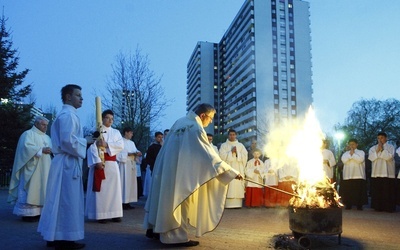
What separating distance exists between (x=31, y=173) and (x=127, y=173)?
2.84 m

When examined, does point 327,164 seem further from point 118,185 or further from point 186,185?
point 186,185

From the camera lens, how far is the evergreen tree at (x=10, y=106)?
2077 centimetres

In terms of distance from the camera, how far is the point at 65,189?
4.96m

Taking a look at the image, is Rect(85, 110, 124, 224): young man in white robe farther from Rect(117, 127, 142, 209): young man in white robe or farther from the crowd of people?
Rect(117, 127, 142, 209): young man in white robe

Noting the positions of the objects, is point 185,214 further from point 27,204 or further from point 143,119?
point 143,119

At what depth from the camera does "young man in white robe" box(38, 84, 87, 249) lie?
16.0ft

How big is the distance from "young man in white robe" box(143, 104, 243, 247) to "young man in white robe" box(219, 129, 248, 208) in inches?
224

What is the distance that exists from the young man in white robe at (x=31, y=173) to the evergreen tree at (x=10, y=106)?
1407 centimetres

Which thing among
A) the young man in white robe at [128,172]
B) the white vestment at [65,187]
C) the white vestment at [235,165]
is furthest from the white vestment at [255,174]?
the white vestment at [65,187]

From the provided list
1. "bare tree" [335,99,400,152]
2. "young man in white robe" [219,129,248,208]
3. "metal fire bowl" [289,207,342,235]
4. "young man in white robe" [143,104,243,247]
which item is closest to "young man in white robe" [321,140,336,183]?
"young man in white robe" [219,129,248,208]

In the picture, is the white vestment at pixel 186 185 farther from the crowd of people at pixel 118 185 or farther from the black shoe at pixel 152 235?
the black shoe at pixel 152 235

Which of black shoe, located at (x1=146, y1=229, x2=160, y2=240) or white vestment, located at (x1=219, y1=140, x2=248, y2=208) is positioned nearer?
black shoe, located at (x1=146, y1=229, x2=160, y2=240)

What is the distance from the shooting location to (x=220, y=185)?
551 cm

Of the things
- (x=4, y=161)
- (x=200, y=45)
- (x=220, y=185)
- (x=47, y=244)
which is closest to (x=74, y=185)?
(x=47, y=244)
